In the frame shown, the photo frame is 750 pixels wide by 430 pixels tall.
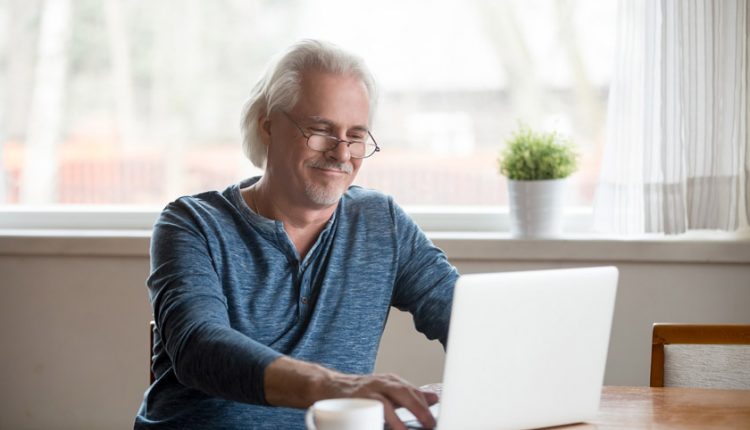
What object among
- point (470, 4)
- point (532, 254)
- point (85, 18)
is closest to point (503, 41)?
point (470, 4)

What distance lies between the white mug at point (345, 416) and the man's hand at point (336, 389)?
0.10m

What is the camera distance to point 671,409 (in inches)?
61.6

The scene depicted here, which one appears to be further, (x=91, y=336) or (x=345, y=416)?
(x=91, y=336)

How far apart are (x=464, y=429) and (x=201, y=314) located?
1.60 ft

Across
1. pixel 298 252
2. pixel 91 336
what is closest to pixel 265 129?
pixel 298 252

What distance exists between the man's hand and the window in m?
1.96

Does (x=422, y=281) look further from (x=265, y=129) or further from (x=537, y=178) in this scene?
(x=537, y=178)

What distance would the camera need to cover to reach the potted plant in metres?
2.89

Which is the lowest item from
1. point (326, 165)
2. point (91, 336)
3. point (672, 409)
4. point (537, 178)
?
point (91, 336)

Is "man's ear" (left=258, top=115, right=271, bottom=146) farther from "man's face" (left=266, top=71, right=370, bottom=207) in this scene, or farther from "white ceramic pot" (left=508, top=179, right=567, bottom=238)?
"white ceramic pot" (left=508, top=179, right=567, bottom=238)

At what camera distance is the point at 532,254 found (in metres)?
2.90

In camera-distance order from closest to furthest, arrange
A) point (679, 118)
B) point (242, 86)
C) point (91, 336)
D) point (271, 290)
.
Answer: point (271, 290), point (679, 118), point (91, 336), point (242, 86)

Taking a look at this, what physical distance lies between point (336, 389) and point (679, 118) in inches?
75.3

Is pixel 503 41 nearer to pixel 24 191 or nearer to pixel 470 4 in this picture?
pixel 470 4
